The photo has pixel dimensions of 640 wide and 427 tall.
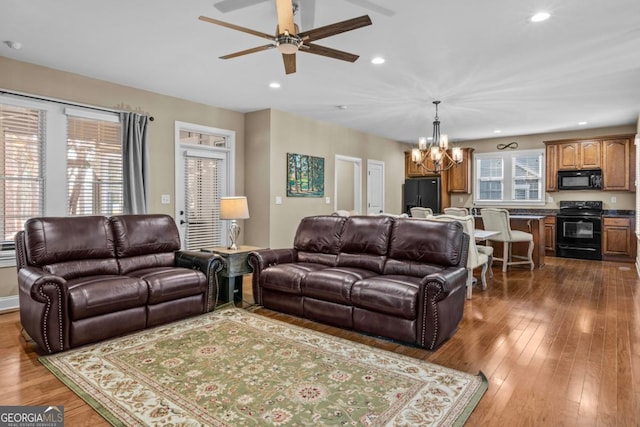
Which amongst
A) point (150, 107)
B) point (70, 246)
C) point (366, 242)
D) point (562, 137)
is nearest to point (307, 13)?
point (366, 242)

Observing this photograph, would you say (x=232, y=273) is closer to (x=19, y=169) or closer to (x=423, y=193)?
(x=19, y=169)

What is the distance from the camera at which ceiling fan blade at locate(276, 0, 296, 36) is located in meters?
2.43

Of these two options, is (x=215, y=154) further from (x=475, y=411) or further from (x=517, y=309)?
(x=475, y=411)

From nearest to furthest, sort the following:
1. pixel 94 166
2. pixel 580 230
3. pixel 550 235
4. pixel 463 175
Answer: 1. pixel 94 166
2. pixel 580 230
3. pixel 550 235
4. pixel 463 175

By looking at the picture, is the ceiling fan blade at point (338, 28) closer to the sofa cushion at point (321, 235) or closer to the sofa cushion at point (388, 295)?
the sofa cushion at point (388, 295)

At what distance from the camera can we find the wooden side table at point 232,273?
4.25m

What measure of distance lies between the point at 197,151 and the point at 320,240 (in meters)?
2.70

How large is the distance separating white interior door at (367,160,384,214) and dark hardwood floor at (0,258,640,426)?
3950mm

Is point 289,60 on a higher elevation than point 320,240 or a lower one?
higher

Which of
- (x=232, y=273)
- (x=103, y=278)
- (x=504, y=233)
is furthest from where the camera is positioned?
(x=504, y=233)

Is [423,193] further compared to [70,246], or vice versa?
[423,193]

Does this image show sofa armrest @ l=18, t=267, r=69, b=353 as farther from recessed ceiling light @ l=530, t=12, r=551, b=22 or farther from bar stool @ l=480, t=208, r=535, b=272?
bar stool @ l=480, t=208, r=535, b=272

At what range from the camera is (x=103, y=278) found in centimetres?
336

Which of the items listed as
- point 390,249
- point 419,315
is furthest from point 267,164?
point 419,315
